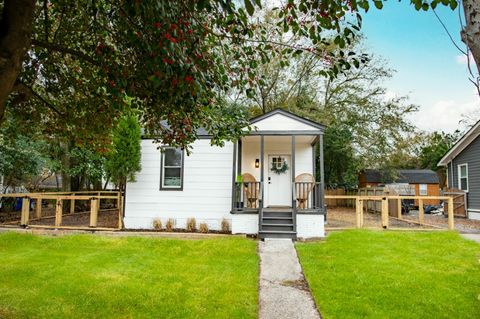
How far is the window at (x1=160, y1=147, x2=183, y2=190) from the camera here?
33.4ft

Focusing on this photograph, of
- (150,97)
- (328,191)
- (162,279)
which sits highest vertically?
(150,97)

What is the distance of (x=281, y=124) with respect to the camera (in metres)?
9.57

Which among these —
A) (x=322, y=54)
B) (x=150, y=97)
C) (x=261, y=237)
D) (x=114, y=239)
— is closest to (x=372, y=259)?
(x=261, y=237)

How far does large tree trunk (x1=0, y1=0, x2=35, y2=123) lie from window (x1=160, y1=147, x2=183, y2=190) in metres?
7.49

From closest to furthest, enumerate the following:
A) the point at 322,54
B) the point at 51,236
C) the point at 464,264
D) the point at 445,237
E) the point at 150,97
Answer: the point at 322,54 → the point at 150,97 → the point at 464,264 → the point at 445,237 → the point at 51,236

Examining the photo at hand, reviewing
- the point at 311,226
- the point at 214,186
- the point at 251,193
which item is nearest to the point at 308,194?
the point at 311,226

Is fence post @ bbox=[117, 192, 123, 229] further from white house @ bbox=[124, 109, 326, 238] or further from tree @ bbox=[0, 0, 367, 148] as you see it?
tree @ bbox=[0, 0, 367, 148]

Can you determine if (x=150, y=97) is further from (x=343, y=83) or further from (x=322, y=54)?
(x=343, y=83)

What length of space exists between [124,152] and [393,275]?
7522 mm

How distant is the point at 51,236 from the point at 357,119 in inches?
612

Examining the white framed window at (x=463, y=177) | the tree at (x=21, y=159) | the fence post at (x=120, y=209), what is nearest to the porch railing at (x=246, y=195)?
the fence post at (x=120, y=209)

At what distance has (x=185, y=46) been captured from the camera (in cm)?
318

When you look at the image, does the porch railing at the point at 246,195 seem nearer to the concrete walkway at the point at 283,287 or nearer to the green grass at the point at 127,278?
the green grass at the point at 127,278

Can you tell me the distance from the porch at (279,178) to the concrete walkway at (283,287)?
1.41 metres
